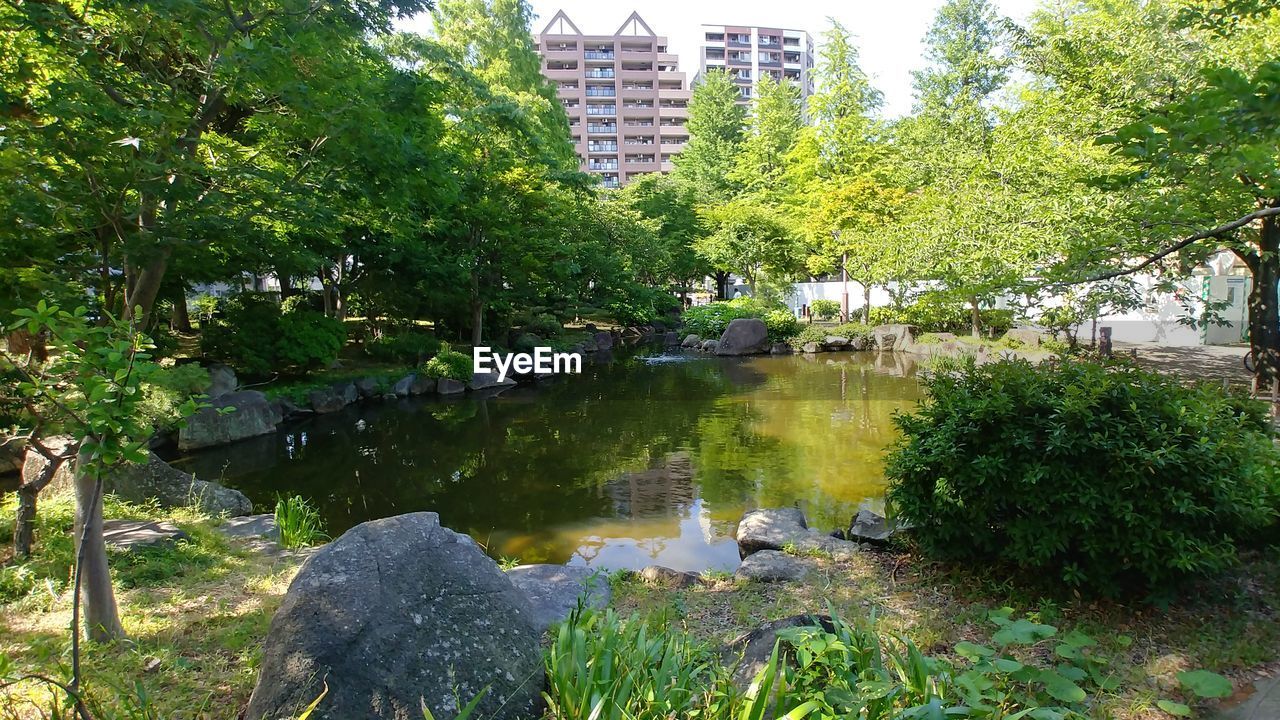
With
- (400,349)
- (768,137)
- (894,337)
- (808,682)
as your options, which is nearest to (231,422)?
(400,349)

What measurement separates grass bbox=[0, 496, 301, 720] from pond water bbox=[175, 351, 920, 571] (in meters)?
2.01

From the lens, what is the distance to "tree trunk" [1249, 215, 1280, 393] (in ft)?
24.8

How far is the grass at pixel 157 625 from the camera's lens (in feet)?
7.57

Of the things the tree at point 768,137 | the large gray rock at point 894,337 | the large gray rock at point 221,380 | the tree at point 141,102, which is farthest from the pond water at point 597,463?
the tree at point 768,137

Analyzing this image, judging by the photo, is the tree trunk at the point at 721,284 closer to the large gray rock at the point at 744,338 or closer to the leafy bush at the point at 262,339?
the large gray rock at the point at 744,338

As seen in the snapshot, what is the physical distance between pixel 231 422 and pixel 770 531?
852 cm

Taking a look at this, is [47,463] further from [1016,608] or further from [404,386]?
[404,386]

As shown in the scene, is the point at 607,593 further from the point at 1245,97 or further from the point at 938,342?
the point at 938,342

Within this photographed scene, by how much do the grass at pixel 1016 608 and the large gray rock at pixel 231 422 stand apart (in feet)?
26.6

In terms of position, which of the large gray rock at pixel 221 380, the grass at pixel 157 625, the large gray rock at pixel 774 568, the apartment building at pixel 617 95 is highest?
the apartment building at pixel 617 95

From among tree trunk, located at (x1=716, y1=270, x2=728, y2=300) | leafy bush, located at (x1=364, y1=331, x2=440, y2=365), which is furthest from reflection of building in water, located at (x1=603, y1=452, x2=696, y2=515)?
tree trunk, located at (x1=716, y1=270, x2=728, y2=300)

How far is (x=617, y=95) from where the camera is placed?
180ft

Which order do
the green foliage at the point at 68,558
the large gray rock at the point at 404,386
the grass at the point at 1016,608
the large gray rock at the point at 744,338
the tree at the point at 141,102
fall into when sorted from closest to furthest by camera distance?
the grass at the point at 1016,608
the tree at the point at 141,102
the green foliage at the point at 68,558
the large gray rock at the point at 404,386
the large gray rock at the point at 744,338

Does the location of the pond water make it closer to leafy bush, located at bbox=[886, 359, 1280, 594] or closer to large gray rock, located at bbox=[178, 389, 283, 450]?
large gray rock, located at bbox=[178, 389, 283, 450]
